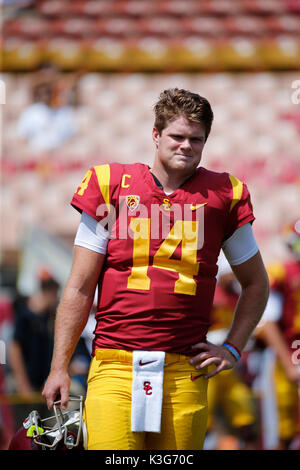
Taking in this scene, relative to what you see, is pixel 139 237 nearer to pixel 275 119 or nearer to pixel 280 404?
pixel 280 404

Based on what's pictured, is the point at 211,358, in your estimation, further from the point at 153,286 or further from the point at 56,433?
the point at 56,433

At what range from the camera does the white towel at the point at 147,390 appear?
2.39 meters

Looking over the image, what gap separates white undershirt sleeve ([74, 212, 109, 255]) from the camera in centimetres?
250

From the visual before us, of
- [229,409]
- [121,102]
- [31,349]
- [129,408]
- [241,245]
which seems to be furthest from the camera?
[121,102]

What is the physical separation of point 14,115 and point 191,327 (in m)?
5.73

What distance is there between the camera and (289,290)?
15.9 feet

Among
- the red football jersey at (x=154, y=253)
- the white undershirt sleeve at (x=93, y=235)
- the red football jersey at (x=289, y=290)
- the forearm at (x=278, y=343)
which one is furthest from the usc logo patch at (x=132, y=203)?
the forearm at (x=278, y=343)

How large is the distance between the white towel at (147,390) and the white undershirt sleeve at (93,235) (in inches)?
15.4

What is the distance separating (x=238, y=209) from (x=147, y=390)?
2.35ft

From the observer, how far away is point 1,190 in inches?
299

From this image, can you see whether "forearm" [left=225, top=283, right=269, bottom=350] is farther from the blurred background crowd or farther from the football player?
the blurred background crowd

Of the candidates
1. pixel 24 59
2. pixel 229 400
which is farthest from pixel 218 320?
pixel 24 59

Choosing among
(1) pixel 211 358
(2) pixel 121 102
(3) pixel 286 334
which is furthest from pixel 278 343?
(2) pixel 121 102

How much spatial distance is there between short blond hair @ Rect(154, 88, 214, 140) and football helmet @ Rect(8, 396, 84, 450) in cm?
103
